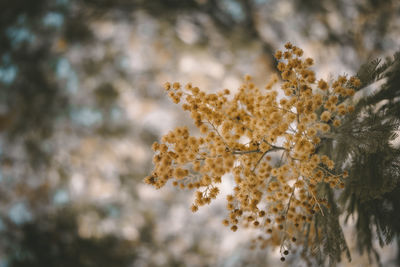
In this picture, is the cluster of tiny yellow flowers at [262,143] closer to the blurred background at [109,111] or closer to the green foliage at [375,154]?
the green foliage at [375,154]

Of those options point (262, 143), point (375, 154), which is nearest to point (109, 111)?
point (262, 143)

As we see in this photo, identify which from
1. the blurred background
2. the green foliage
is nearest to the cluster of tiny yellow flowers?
the green foliage

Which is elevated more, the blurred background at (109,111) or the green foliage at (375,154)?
the blurred background at (109,111)

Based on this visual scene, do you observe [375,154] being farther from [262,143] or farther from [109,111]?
[109,111]

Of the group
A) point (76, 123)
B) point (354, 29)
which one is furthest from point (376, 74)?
point (76, 123)

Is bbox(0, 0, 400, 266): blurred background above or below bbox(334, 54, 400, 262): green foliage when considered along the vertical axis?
above

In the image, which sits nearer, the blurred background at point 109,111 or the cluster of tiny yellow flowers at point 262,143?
the cluster of tiny yellow flowers at point 262,143

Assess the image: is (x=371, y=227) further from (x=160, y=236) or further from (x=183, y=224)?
(x=160, y=236)

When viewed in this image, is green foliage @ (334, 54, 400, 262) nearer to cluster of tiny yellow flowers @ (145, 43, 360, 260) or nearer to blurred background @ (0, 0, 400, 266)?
cluster of tiny yellow flowers @ (145, 43, 360, 260)

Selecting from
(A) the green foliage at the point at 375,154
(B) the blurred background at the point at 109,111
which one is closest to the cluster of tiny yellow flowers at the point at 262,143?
(A) the green foliage at the point at 375,154
